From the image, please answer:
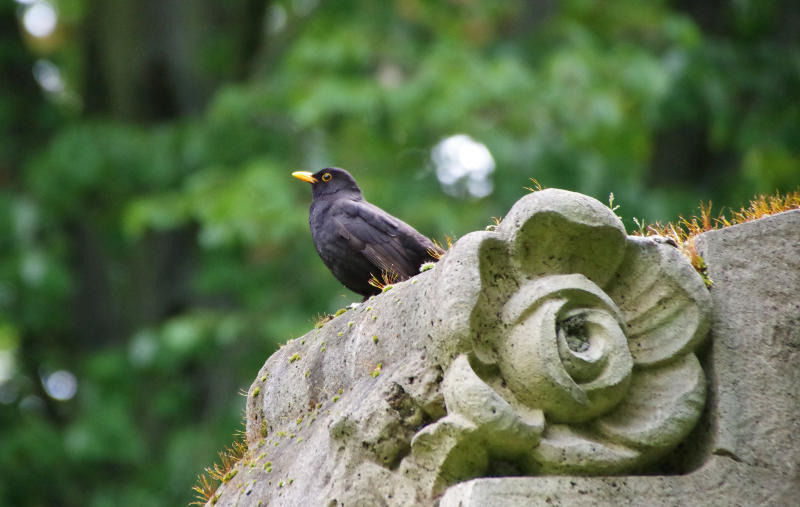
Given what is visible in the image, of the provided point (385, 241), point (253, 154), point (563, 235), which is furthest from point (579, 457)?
point (253, 154)

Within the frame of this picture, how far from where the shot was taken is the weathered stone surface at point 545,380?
2303 mm

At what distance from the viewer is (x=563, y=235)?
251cm

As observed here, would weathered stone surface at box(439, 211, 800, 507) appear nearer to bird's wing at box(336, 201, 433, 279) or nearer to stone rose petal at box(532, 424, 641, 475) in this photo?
stone rose petal at box(532, 424, 641, 475)

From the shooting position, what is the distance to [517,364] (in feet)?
7.77

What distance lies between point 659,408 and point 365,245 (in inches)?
96.2

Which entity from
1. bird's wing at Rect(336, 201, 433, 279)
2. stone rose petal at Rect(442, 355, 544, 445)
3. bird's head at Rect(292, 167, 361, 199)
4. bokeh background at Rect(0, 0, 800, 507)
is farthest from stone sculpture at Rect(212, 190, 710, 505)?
bokeh background at Rect(0, 0, 800, 507)

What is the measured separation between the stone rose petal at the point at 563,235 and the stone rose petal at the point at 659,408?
0.27 meters

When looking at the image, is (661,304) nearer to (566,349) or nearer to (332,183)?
(566,349)

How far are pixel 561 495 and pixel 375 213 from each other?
108 inches

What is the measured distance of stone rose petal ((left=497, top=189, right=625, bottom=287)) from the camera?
2.48 meters

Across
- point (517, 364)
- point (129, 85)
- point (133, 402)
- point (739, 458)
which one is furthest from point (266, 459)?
point (129, 85)

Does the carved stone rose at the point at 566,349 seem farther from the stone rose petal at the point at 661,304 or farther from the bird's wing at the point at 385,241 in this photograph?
the bird's wing at the point at 385,241

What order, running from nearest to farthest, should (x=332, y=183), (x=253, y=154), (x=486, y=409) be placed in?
(x=486, y=409) → (x=332, y=183) → (x=253, y=154)

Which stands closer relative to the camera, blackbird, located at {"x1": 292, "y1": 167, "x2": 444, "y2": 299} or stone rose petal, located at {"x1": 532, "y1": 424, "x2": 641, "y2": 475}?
stone rose petal, located at {"x1": 532, "y1": 424, "x2": 641, "y2": 475}
